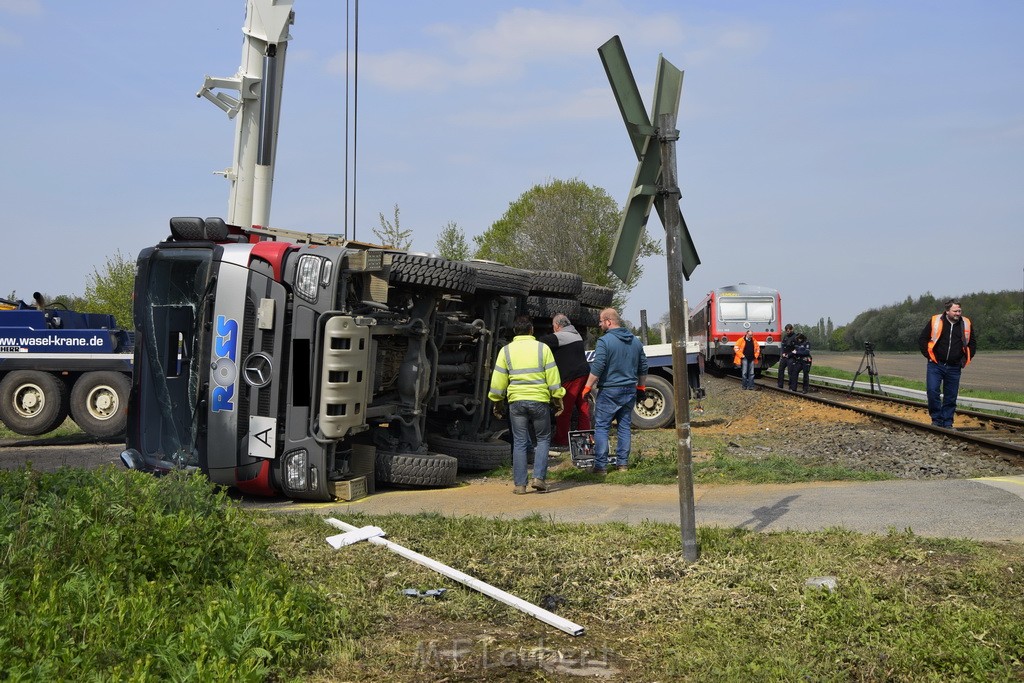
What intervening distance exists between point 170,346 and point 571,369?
4.62m

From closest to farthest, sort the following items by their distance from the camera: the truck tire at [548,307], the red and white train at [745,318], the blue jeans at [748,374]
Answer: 1. the truck tire at [548,307]
2. the blue jeans at [748,374]
3. the red and white train at [745,318]

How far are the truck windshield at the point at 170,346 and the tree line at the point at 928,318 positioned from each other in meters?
53.7

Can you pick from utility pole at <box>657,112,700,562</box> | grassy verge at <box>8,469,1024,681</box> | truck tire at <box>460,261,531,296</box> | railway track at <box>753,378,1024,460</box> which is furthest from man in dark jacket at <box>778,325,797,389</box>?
utility pole at <box>657,112,700,562</box>

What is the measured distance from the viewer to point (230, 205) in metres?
13.9

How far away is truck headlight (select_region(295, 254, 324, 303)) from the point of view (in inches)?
320

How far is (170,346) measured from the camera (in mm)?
8695

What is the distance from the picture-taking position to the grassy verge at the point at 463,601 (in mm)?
3908

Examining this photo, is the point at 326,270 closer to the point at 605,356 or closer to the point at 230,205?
the point at 605,356

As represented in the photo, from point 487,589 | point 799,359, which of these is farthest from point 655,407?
point 799,359

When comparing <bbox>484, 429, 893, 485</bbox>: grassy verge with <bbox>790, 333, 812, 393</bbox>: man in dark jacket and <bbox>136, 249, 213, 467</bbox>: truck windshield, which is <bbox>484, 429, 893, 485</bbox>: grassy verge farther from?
<bbox>790, 333, 812, 393</bbox>: man in dark jacket

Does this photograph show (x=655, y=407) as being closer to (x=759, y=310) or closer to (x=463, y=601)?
(x=463, y=601)

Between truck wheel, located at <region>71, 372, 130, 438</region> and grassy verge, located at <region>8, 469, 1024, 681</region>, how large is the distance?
9.43 meters

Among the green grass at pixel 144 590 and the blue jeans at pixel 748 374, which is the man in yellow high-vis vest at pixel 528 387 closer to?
the green grass at pixel 144 590

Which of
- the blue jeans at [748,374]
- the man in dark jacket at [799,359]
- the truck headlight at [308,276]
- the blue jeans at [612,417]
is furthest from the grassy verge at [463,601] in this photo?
the blue jeans at [748,374]
